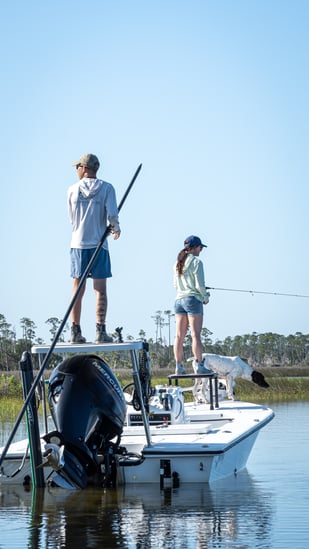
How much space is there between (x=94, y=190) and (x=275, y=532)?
4.01 meters

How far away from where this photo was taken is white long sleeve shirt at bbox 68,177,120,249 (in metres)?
11.8

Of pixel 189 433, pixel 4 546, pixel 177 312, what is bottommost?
pixel 4 546

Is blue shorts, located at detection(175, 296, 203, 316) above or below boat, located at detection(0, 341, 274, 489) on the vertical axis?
above

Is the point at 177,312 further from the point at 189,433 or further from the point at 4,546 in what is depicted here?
the point at 4,546

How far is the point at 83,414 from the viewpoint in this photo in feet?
35.8

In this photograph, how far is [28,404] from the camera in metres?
11.0

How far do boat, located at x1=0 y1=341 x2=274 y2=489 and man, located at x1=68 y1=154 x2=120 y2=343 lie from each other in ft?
1.48

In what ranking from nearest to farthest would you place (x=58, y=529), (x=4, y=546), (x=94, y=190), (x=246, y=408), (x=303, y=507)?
(x=4, y=546) < (x=58, y=529) < (x=303, y=507) < (x=94, y=190) < (x=246, y=408)

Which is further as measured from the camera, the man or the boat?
the man

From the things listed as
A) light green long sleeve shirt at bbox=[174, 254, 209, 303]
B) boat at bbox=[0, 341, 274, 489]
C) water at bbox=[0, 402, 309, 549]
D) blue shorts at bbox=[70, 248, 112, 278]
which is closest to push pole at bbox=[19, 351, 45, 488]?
boat at bbox=[0, 341, 274, 489]

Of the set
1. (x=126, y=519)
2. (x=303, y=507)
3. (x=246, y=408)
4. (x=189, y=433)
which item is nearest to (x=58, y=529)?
(x=126, y=519)

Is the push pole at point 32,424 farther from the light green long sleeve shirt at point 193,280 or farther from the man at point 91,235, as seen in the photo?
the light green long sleeve shirt at point 193,280

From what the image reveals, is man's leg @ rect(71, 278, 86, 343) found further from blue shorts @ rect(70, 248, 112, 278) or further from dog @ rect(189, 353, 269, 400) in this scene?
dog @ rect(189, 353, 269, 400)

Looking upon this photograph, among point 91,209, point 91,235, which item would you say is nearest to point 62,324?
point 91,235
